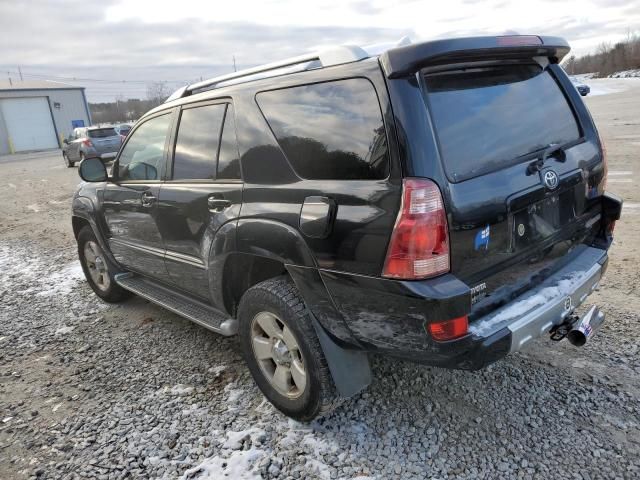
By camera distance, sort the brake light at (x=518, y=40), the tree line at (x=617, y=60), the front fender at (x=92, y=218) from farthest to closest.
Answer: the tree line at (x=617, y=60)
the front fender at (x=92, y=218)
the brake light at (x=518, y=40)

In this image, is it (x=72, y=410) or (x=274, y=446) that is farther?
(x=72, y=410)

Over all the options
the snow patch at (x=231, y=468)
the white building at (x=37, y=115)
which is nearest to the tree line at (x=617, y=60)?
the white building at (x=37, y=115)

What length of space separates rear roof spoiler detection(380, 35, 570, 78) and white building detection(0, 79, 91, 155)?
41.2 m

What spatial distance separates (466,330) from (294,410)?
1.14 metres

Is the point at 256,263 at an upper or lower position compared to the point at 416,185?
lower

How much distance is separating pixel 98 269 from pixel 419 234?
3.84m

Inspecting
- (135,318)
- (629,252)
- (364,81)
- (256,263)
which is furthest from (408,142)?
(629,252)

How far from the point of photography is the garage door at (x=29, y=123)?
3647 centimetres

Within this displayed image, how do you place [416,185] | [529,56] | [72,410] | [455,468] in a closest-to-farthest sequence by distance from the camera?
[416,185], [455,468], [529,56], [72,410]

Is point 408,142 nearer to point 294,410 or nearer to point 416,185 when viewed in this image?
point 416,185

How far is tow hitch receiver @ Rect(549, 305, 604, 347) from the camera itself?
2498mm

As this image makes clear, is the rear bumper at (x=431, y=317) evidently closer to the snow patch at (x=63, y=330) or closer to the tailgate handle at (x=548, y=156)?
the tailgate handle at (x=548, y=156)

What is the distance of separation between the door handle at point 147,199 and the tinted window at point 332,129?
1.40 meters

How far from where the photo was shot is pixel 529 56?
265 cm
